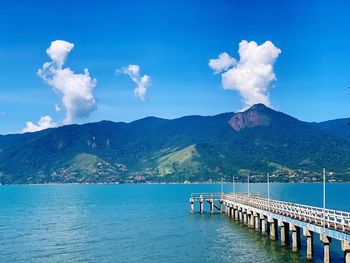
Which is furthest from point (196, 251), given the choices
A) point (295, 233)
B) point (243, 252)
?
point (295, 233)

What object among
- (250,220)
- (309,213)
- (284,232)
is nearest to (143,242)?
(284,232)

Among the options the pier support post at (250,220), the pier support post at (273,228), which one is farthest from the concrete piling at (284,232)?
the pier support post at (250,220)

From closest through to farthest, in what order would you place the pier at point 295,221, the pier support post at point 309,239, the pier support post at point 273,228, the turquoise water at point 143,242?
the pier at point 295,221
the pier support post at point 309,239
the turquoise water at point 143,242
the pier support post at point 273,228

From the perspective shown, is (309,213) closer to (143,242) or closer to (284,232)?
(284,232)

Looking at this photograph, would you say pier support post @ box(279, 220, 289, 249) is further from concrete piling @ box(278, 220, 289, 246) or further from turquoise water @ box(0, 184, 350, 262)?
turquoise water @ box(0, 184, 350, 262)

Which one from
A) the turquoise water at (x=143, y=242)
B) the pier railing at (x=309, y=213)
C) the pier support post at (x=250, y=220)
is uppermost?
the pier railing at (x=309, y=213)

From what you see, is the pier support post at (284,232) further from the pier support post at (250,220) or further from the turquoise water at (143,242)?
the pier support post at (250,220)

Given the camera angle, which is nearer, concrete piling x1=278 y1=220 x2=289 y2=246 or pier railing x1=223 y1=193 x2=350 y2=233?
pier railing x1=223 y1=193 x2=350 y2=233

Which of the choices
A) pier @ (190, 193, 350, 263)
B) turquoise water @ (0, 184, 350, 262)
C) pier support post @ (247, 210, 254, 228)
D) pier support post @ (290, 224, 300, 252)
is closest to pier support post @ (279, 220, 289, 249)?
pier @ (190, 193, 350, 263)

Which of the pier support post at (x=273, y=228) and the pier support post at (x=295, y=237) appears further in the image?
the pier support post at (x=273, y=228)

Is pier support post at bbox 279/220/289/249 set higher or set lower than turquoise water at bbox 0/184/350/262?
higher

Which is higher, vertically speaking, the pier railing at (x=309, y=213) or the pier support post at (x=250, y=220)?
the pier railing at (x=309, y=213)

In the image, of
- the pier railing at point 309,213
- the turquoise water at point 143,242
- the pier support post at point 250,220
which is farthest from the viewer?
the pier support post at point 250,220

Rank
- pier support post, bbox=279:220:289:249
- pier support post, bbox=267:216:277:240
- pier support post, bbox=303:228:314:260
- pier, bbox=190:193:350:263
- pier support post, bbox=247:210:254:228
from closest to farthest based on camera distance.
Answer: pier, bbox=190:193:350:263
pier support post, bbox=303:228:314:260
pier support post, bbox=279:220:289:249
pier support post, bbox=267:216:277:240
pier support post, bbox=247:210:254:228
